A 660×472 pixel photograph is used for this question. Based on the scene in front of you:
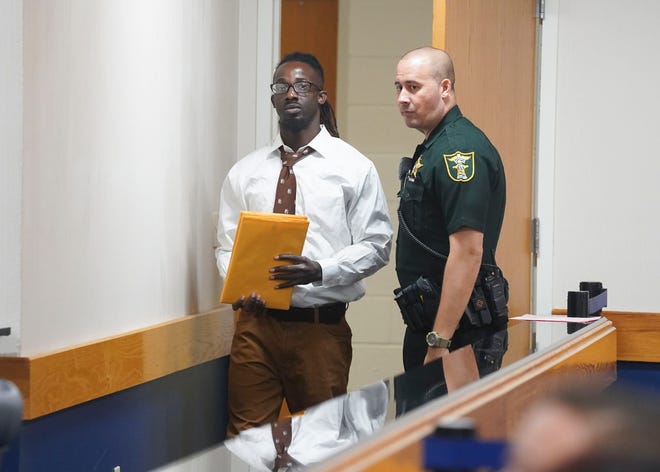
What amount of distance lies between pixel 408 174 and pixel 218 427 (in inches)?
49.1

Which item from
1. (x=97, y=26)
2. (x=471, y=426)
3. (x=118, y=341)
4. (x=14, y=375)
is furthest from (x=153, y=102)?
(x=471, y=426)

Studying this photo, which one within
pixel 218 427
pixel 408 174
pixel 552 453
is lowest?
pixel 218 427

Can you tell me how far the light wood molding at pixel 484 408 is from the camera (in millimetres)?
797

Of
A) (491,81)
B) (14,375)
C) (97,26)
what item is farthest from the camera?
(491,81)

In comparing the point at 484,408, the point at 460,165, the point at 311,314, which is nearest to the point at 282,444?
the point at 484,408

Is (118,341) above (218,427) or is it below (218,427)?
above

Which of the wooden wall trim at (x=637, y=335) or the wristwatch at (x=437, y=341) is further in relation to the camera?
the wooden wall trim at (x=637, y=335)

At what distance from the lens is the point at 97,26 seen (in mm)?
2578

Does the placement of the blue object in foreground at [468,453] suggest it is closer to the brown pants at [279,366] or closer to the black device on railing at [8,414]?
the black device on railing at [8,414]

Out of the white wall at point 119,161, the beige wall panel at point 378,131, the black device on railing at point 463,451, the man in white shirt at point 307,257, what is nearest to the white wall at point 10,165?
the white wall at point 119,161

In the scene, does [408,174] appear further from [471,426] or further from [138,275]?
[471,426]

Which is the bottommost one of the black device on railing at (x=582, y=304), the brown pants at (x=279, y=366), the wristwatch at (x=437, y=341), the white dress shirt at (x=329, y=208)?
the brown pants at (x=279, y=366)

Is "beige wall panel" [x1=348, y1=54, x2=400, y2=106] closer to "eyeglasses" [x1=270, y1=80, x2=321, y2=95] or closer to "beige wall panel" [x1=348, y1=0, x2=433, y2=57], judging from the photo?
"beige wall panel" [x1=348, y1=0, x2=433, y2=57]

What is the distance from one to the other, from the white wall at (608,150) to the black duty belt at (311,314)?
100 cm
